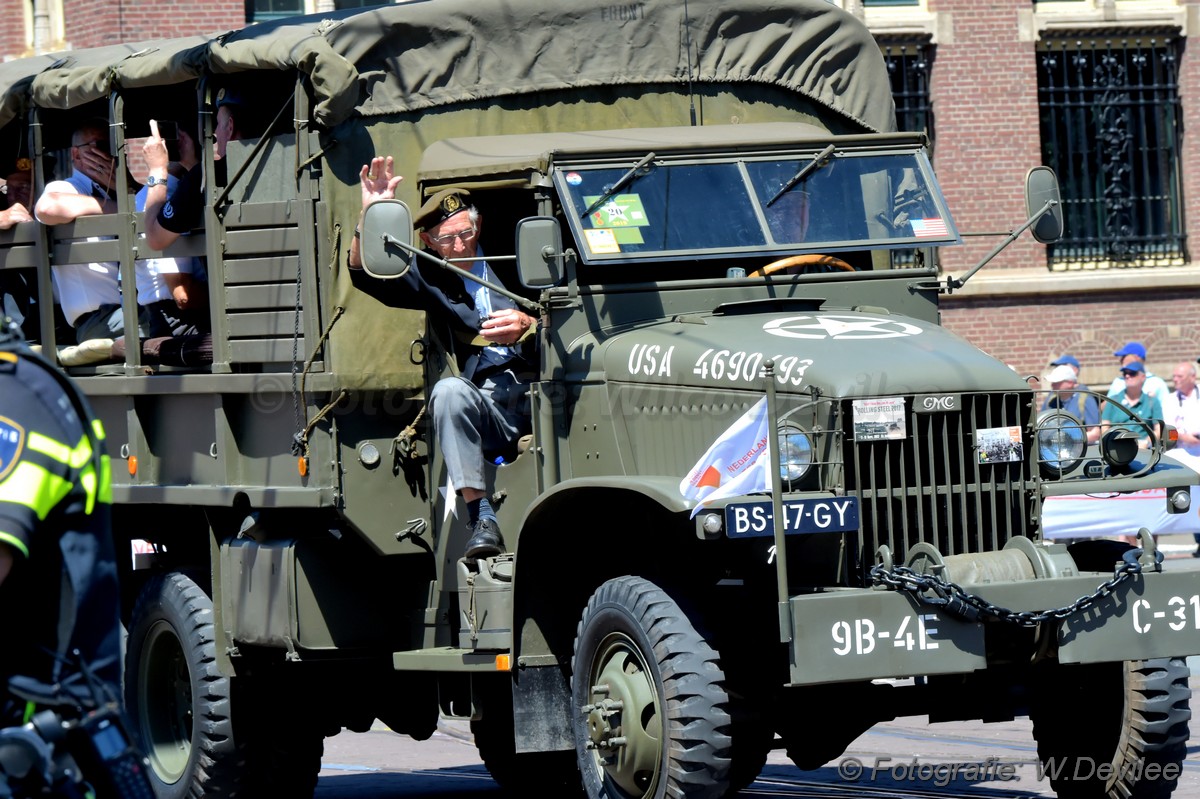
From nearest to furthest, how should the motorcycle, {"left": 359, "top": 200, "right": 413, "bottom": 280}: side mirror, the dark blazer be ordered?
the motorcycle → {"left": 359, "top": 200, "right": 413, "bottom": 280}: side mirror → the dark blazer

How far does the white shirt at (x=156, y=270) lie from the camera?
941 centimetres

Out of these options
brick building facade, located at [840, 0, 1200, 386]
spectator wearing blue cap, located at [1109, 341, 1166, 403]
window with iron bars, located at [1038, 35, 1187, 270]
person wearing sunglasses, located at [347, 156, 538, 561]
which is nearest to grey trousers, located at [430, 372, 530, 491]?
person wearing sunglasses, located at [347, 156, 538, 561]

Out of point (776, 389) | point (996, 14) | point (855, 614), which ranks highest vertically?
point (996, 14)

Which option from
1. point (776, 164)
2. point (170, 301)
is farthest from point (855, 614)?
point (170, 301)

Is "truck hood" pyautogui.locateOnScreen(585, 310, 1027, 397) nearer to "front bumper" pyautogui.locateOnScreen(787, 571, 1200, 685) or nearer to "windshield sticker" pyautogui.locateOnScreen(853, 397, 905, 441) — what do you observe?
"windshield sticker" pyautogui.locateOnScreen(853, 397, 905, 441)

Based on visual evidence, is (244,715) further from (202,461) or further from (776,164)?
(776,164)

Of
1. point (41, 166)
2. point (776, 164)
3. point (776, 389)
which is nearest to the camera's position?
point (776, 389)

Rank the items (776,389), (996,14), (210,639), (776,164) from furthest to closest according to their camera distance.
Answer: (996,14)
(210,639)
(776,164)
(776,389)

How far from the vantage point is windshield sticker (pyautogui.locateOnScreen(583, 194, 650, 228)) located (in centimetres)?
797

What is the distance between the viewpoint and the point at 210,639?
30.6 ft

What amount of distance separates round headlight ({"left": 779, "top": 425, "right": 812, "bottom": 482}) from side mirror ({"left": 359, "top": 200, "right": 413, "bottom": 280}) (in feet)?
5.10

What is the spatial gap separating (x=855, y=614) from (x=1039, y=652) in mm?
696

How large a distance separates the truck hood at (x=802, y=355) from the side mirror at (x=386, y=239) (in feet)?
2.60

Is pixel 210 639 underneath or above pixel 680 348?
underneath
